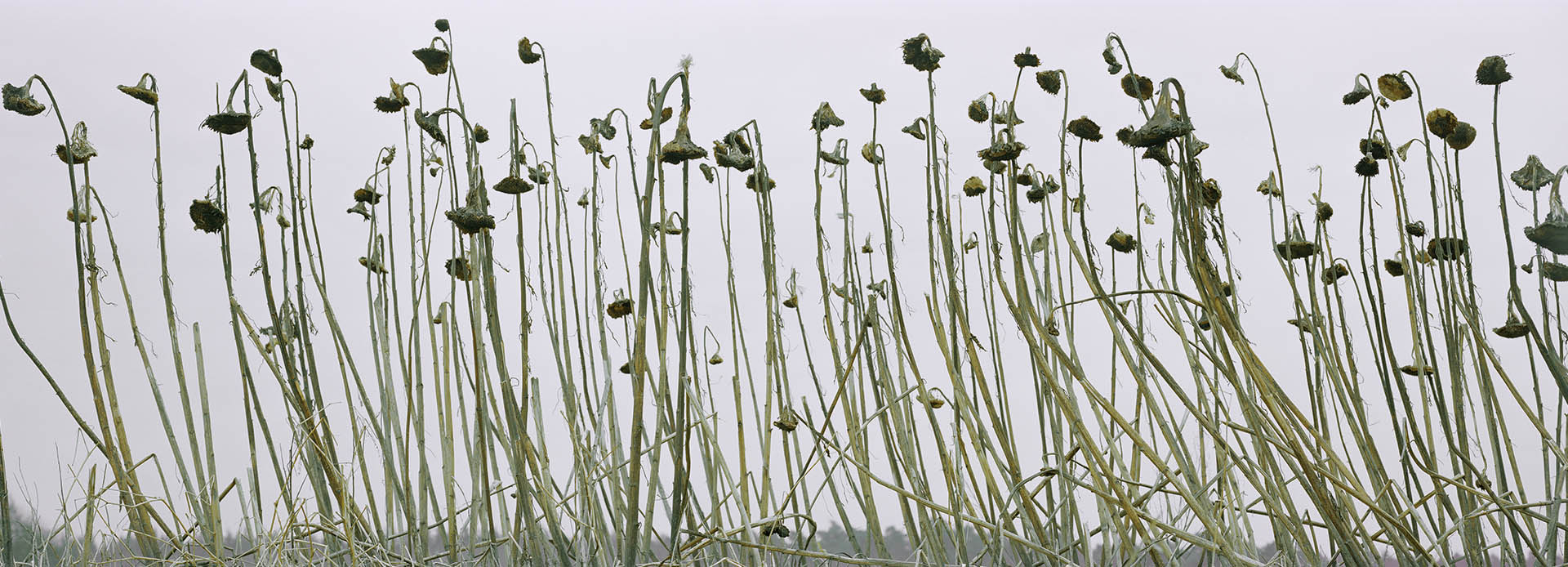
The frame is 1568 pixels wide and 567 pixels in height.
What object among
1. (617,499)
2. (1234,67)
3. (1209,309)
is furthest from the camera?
(1234,67)

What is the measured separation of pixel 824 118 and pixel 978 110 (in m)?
0.20

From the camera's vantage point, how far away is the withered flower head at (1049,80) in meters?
1.38

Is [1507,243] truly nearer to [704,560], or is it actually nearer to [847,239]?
[847,239]

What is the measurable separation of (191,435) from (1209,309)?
3.81ft

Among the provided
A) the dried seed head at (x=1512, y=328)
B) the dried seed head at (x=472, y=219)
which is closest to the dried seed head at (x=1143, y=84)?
the dried seed head at (x=1512, y=328)

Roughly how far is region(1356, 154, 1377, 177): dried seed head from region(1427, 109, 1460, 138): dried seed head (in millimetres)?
79

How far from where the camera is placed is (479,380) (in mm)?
1142

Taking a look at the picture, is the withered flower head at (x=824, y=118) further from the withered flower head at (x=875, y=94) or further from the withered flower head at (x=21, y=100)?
the withered flower head at (x=21, y=100)

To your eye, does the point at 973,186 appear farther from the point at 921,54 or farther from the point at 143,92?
the point at 143,92

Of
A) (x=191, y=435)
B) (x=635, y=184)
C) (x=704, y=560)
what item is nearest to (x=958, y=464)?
(x=704, y=560)

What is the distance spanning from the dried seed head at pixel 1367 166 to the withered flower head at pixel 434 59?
1.12 m

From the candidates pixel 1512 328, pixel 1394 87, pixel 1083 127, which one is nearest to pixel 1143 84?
pixel 1083 127

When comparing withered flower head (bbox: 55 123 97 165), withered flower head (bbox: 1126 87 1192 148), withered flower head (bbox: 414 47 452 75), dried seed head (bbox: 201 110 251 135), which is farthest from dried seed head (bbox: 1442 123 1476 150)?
withered flower head (bbox: 55 123 97 165)

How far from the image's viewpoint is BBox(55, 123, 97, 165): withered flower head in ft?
4.52
